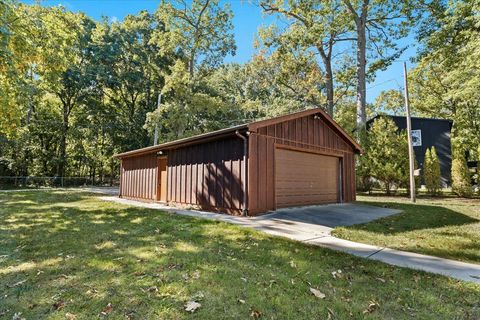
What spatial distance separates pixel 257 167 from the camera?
27.5 feet

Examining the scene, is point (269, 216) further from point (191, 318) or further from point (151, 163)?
point (151, 163)

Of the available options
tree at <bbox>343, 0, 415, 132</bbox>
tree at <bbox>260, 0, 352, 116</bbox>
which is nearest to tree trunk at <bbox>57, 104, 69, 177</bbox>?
tree at <bbox>260, 0, 352, 116</bbox>

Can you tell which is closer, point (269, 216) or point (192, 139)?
point (269, 216)

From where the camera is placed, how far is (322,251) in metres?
4.79

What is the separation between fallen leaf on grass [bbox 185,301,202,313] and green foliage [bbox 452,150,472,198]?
16.8m

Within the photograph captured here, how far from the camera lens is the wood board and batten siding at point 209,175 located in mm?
8508

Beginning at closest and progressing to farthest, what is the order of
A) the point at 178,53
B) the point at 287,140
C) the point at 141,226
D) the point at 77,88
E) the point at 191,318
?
the point at 191,318, the point at 141,226, the point at 287,140, the point at 77,88, the point at 178,53

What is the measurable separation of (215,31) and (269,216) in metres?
21.2

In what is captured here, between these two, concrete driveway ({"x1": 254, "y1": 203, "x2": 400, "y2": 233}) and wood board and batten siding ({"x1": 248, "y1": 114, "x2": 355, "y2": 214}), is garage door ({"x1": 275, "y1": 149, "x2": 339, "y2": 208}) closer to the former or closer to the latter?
wood board and batten siding ({"x1": 248, "y1": 114, "x2": 355, "y2": 214})

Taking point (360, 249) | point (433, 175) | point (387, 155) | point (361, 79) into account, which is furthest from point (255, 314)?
point (361, 79)

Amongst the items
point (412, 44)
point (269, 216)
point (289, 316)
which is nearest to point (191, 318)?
point (289, 316)

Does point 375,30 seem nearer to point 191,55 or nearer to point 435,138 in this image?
point 435,138

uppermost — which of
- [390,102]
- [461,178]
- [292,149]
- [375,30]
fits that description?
[375,30]

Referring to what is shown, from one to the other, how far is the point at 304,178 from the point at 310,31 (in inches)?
493
